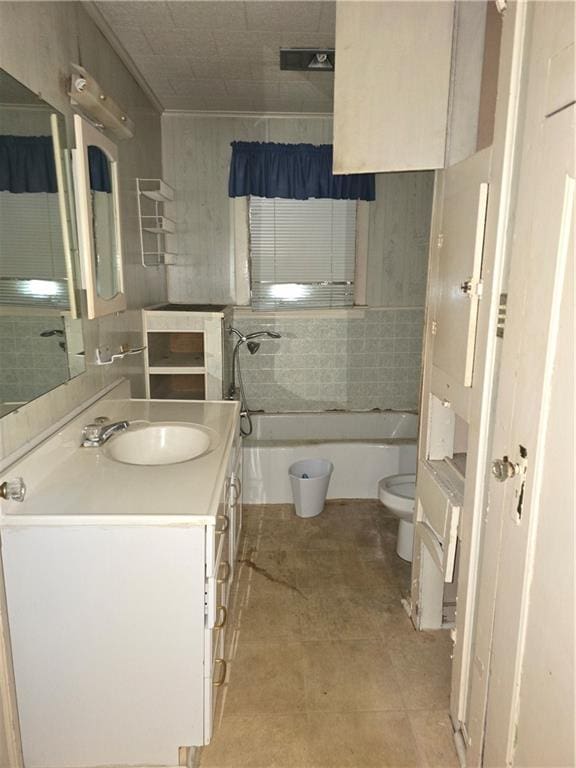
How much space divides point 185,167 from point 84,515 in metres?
2.96

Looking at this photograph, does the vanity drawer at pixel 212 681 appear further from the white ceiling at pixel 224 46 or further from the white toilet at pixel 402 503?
the white ceiling at pixel 224 46

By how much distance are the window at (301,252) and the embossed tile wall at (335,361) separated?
0.18 meters

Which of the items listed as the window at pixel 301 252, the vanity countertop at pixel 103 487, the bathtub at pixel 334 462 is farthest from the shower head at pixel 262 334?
the vanity countertop at pixel 103 487

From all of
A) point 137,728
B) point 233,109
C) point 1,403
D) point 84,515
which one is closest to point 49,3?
point 1,403

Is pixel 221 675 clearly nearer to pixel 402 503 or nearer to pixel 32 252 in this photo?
pixel 402 503

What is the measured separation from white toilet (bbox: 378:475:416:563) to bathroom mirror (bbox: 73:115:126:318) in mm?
1600

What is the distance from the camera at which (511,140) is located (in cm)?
120

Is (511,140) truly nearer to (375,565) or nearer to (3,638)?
(3,638)

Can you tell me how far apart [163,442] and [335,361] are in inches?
80.9

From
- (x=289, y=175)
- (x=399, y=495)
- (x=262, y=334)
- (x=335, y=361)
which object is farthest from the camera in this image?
(x=335, y=361)

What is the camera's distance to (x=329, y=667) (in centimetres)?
190

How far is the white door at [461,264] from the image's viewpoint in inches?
56.1

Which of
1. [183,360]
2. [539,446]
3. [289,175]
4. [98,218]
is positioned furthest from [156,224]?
[539,446]

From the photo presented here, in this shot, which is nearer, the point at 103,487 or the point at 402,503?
the point at 103,487
